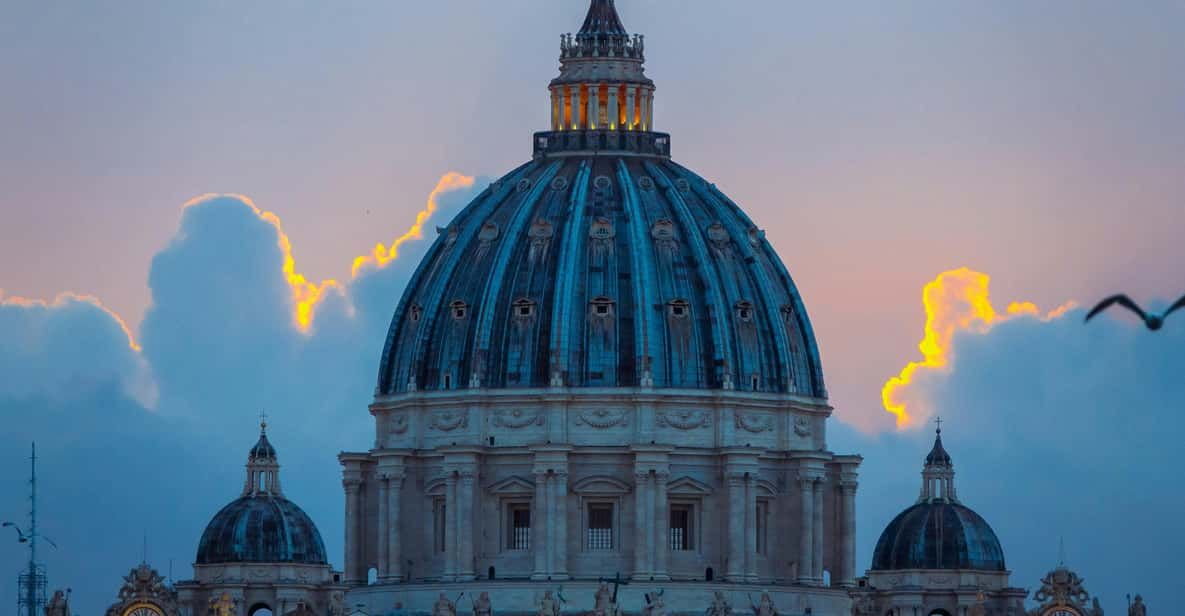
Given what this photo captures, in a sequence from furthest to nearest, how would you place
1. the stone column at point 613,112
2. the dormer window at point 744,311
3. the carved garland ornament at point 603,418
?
the stone column at point 613,112
the dormer window at point 744,311
the carved garland ornament at point 603,418

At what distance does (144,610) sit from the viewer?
126 m

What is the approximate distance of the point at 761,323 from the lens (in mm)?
106438

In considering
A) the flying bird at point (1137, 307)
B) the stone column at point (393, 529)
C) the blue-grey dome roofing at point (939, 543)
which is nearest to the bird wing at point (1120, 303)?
the flying bird at point (1137, 307)

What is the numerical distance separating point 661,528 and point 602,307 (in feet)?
24.7

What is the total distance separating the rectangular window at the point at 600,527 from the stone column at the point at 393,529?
678cm

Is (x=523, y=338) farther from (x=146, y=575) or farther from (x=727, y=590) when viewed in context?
(x=146, y=575)

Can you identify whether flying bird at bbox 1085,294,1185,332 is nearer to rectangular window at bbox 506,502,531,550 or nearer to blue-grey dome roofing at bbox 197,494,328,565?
rectangular window at bbox 506,502,531,550

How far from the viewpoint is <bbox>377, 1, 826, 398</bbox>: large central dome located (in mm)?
104375

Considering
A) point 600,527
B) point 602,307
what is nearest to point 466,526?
point 600,527

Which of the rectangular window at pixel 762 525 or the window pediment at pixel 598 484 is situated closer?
the window pediment at pixel 598 484

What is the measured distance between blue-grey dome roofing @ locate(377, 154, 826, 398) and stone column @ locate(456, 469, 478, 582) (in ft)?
11.3

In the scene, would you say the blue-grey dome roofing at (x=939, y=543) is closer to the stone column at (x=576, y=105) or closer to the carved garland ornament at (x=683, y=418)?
the carved garland ornament at (x=683, y=418)

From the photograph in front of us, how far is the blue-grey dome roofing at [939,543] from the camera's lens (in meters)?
129

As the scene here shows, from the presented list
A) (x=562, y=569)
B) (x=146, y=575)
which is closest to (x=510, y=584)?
(x=562, y=569)
